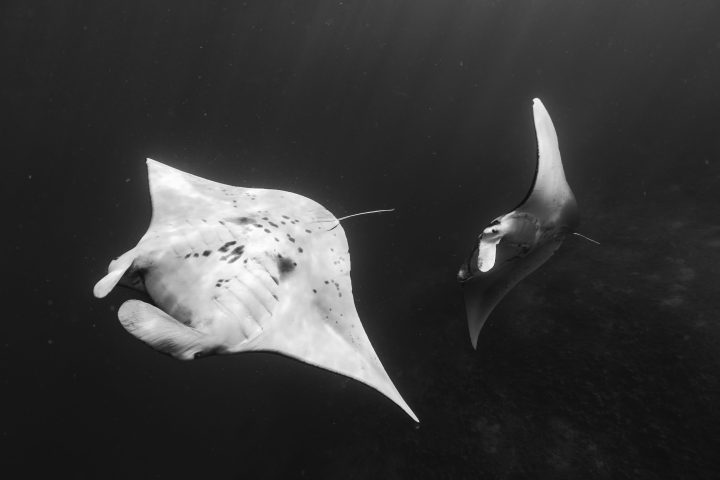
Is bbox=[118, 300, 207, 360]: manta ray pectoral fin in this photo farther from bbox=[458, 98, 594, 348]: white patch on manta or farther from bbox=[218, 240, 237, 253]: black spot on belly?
bbox=[458, 98, 594, 348]: white patch on manta

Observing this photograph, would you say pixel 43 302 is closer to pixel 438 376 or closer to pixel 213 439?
pixel 213 439

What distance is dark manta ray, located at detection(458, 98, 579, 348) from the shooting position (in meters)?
2.69

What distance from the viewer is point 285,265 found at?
255cm

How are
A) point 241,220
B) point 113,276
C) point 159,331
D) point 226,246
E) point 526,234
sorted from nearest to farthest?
point 159,331
point 113,276
point 226,246
point 241,220
point 526,234

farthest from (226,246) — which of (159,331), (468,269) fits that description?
(468,269)

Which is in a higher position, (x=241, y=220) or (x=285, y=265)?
(x=241, y=220)

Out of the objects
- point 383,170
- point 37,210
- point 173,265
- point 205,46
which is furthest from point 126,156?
point 173,265

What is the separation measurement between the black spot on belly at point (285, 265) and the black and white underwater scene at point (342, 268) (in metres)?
0.01

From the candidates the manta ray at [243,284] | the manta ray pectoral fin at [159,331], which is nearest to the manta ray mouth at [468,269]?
the manta ray at [243,284]

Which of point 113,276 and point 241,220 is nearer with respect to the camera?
point 113,276

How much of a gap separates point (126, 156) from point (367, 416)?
13633 mm

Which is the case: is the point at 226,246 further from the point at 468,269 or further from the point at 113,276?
the point at 468,269

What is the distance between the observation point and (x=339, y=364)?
84.0 inches

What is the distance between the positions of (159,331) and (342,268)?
1.37 m
